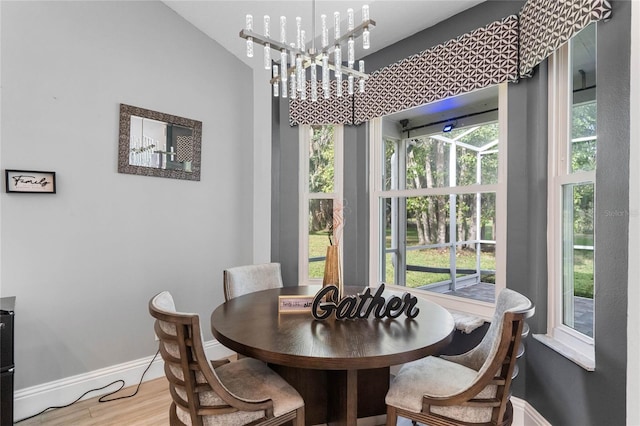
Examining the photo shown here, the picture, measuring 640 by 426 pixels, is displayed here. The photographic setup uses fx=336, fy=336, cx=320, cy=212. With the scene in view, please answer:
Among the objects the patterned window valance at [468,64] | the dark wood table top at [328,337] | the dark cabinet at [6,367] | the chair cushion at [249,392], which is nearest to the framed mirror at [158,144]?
the patterned window valance at [468,64]

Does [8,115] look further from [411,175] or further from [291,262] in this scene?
[411,175]

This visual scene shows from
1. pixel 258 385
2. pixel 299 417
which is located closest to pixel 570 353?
pixel 299 417

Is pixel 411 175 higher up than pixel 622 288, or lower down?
higher up

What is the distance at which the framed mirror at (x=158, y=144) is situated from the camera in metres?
2.57

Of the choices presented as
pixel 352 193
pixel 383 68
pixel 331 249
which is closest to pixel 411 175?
pixel 352 193

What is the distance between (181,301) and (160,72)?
1.92m

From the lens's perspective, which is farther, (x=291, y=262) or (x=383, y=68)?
Result: (x=291, y=262)

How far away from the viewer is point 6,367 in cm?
179

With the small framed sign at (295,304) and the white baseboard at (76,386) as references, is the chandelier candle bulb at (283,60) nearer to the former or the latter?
the small framed sign at (295,304)

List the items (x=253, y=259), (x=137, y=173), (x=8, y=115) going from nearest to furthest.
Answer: (x=8, y=115), (x=137, y=173), (x=253, y=259)

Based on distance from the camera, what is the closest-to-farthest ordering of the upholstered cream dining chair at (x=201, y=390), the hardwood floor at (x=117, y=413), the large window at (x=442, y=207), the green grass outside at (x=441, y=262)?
the upholstered cream dining chair at (x=201, y=390) < the green grass outside at (x=441, y=262) < the hardwood floor at (x=117, y=413) < the large window at (x=442, y=207)

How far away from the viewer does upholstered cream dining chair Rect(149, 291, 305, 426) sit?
4.17 ft

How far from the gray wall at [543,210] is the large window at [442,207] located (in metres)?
0.14

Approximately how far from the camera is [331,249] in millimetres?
1904
